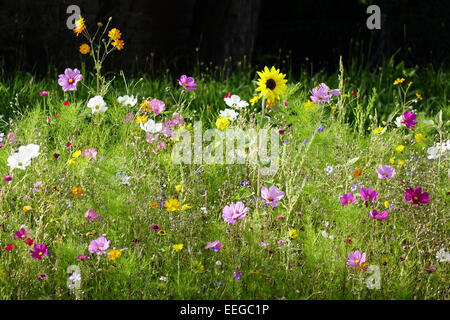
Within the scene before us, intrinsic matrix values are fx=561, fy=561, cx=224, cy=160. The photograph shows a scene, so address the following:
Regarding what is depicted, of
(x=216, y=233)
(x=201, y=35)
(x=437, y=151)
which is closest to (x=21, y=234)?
(x=216, y=233)

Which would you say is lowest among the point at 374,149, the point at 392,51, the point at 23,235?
the point at 23,235

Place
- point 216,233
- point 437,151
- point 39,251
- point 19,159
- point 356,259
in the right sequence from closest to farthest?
point 39,251 < point 356,259 < point 19,159 < point 216,233 < point 437,151

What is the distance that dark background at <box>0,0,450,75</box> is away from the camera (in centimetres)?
596

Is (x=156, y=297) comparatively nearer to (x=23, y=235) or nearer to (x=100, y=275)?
(x=100, y=275)

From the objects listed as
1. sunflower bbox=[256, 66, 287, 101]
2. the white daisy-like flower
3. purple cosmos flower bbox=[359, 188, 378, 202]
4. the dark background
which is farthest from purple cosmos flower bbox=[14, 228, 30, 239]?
the dark background

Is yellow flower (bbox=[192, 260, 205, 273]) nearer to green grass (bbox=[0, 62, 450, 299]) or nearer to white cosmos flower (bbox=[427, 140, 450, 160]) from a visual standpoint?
green grass (bbox=[0, 62, 450, 299])

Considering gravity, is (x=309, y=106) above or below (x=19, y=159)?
above

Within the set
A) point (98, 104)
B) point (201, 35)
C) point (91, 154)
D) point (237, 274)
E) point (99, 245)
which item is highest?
point (201, 35)

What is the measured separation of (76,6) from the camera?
20.2ft

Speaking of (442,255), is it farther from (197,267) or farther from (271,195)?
(197,267)

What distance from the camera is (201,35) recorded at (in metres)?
6.49
